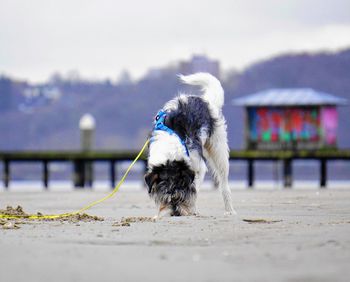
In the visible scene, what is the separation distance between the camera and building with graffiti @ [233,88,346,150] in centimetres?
3884

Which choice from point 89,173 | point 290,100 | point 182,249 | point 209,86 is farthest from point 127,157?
point 182,249

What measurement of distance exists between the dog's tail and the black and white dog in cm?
1

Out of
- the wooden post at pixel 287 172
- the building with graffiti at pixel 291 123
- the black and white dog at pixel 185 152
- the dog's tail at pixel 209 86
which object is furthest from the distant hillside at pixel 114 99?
the black and white dog at pixel 185 152

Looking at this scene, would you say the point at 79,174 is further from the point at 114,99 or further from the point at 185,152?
the point at 114,99

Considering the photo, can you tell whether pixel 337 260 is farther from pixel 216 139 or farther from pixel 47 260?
pixel 216 139

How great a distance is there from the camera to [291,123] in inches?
1548

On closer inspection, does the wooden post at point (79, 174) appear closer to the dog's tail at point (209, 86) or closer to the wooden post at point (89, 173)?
the wooden post at point (89, 173)

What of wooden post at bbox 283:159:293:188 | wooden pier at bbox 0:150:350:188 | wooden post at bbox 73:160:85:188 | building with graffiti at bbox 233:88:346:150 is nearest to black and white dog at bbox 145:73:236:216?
wooden pier at bbox 0:150:350:188

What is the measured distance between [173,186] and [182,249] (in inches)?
138

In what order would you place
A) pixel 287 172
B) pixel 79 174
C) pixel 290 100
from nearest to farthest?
1. pixel 287 172
2. pixel 79 174
3. pixel 290 100

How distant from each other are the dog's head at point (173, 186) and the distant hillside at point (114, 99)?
86.8 m

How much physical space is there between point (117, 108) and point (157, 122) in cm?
10301

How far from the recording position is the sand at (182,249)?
22.7 ft

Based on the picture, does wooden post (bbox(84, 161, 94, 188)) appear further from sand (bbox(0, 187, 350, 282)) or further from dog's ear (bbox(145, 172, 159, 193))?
dog's ear (bbox(145, 172, 159, 193))
